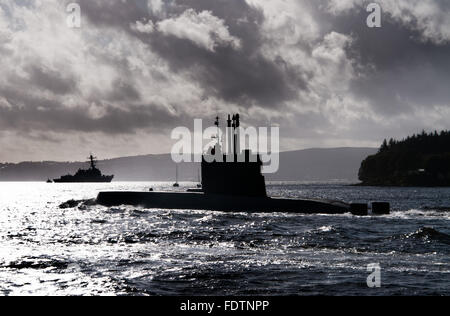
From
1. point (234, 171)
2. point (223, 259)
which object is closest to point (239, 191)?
point (234, 171)

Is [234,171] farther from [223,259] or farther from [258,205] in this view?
[223,259]

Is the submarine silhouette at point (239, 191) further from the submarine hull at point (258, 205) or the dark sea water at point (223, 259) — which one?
the dark sea water at point (223, 259)

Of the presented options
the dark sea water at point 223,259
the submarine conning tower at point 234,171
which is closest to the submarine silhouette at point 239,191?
the submarine conning tower at point 234,171

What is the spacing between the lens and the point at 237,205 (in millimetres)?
43344

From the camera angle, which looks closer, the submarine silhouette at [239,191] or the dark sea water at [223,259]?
the dark sea water at [223,259]

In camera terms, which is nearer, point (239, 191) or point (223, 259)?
point (223, 259)

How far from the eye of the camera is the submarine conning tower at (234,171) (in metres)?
44.0

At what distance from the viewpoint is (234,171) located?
4453 centimetres

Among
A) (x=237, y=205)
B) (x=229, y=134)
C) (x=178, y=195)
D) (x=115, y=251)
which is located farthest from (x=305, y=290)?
(x=178, y=195)

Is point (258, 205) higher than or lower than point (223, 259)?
higher

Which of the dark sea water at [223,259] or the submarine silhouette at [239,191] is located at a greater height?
the submarine silhouette at [239,191]

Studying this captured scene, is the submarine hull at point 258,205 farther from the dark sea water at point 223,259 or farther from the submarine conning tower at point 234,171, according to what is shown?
the dark sea water at point 223,259

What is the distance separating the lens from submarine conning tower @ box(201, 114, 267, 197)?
4400cm
